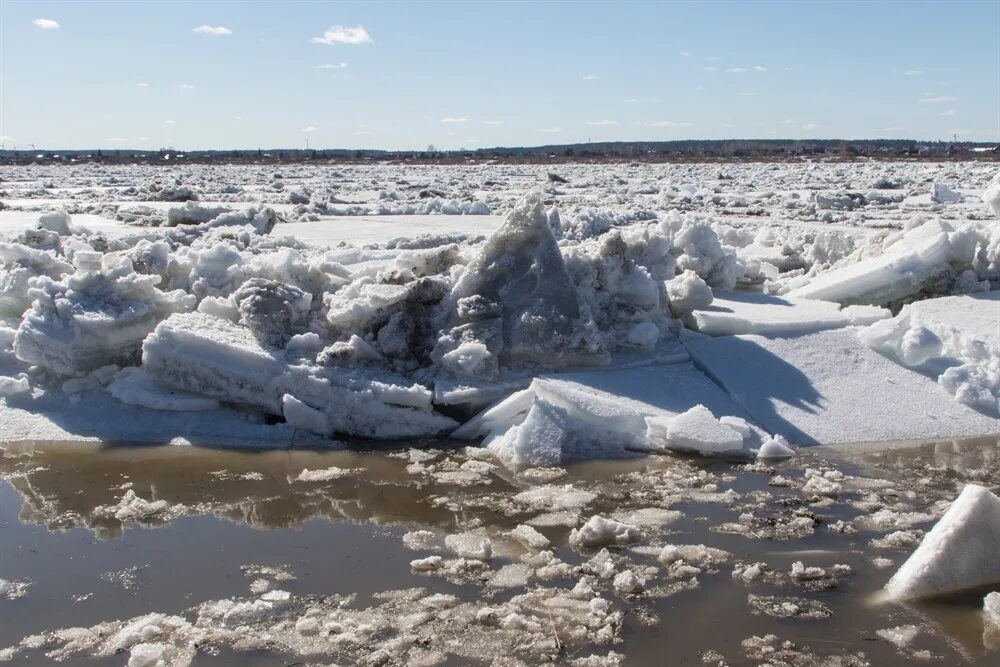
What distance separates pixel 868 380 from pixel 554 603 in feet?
8.63

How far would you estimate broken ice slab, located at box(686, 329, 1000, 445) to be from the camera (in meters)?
4.21

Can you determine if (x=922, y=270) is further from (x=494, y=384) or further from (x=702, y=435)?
(x=494, y=384)

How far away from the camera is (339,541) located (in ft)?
10.3

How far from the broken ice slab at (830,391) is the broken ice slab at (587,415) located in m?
0.18

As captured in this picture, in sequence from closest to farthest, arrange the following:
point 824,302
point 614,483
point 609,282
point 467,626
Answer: point 467,626 < point 614,483 < point 609,282 < point 824,302

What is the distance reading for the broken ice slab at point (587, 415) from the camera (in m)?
3.90

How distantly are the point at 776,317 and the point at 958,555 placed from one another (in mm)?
2519

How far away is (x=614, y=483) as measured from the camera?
3.63 m

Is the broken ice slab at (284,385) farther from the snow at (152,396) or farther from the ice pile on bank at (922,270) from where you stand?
the ice pile on bank at (922,270)

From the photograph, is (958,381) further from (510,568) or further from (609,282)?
(510,568)

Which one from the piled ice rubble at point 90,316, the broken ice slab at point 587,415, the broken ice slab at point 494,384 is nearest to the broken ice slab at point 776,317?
the broken ice slab at point 494,384

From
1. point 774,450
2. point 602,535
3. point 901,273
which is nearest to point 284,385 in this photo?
point 602,535

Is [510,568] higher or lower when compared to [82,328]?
lower

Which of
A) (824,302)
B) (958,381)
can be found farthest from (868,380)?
(824,302)
